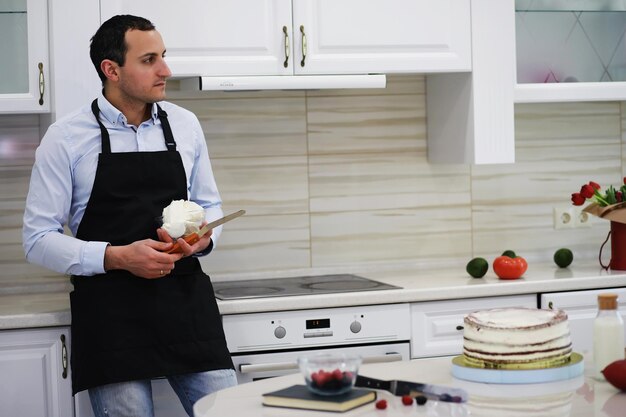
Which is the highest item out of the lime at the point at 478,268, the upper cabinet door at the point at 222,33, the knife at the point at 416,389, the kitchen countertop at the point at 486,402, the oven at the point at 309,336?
the upper cabinet door at the point at 222,33

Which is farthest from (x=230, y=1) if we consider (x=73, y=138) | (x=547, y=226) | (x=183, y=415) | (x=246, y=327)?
(x=547, y=226)

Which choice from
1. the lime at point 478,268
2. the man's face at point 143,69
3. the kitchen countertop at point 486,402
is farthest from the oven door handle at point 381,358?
the kitchen countertop at point 486,402

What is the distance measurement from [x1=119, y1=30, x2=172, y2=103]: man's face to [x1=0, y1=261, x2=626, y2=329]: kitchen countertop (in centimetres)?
72

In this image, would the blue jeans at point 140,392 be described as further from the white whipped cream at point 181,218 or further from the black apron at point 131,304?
the white whipped cream at point 181,218

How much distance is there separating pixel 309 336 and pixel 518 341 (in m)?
1.37

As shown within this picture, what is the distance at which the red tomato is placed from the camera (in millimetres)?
3588

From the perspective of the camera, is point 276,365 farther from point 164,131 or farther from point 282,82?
point 282,82

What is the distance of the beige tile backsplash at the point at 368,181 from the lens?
385cm

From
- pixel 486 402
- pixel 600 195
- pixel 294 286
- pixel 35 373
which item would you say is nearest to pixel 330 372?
pixel 486 402

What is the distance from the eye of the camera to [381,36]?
360 centimetres

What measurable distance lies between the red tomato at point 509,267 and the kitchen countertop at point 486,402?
148 cm

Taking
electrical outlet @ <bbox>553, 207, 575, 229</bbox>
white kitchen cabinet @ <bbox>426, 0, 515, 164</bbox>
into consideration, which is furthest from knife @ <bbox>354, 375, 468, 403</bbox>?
electrical outlet @ <bbox>553, 207, 575, 229</bbox>

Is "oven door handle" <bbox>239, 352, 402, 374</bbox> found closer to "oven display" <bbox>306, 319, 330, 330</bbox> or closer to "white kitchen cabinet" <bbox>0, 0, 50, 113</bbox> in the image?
"oven display" <bbox>306, 319, 330, 330</bbox>

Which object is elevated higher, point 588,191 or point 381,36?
point 381,36
